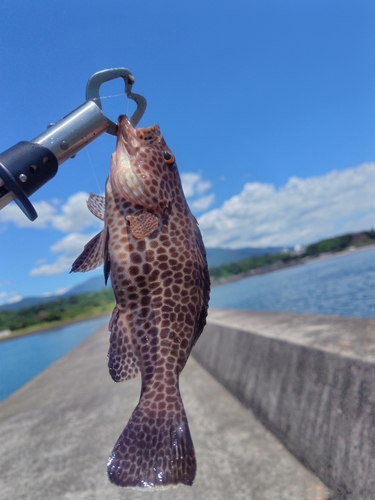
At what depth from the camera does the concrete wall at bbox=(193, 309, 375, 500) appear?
3461mm

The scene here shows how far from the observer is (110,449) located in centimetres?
600

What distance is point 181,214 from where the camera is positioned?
215 cm

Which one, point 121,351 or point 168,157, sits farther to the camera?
point 168,157

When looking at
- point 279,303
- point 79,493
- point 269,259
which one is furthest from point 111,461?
point 269,259

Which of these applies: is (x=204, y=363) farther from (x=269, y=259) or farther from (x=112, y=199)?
(x=269, y=259)

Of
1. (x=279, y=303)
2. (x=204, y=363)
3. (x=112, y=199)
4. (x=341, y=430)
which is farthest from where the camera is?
(x=279, y=303)

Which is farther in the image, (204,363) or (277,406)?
(204,363)

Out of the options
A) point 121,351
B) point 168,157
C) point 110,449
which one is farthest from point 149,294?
point 110,449

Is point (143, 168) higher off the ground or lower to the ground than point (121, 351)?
higher

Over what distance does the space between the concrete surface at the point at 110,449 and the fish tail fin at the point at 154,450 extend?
3317 millimetres

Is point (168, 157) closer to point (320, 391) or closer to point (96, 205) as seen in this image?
point (96, 205)

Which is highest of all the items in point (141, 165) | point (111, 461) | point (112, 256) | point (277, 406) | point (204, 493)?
point (141, 165)

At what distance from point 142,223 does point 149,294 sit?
385 mm

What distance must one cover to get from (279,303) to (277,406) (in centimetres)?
1162
